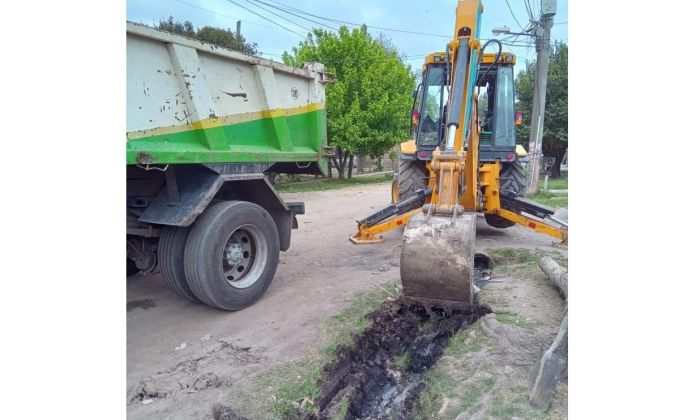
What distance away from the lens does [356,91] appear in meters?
16.8

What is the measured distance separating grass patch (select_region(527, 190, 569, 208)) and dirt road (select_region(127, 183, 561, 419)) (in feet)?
15.8

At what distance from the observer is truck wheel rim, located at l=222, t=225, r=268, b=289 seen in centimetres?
425

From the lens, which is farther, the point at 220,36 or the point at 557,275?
the point at 220,36

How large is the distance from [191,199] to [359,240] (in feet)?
9.62

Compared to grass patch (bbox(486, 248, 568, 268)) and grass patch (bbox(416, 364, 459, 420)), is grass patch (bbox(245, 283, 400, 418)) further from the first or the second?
grass patch (bbox(486, 248, 568, 268))

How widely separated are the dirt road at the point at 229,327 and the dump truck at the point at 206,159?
28cm

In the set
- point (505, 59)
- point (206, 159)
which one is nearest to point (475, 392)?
point (206, 159)

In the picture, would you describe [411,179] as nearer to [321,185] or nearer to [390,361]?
[390,361]

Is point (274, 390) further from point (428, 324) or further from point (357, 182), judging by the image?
point (357, 182)

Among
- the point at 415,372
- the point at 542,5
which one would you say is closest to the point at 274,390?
the point at 415,372

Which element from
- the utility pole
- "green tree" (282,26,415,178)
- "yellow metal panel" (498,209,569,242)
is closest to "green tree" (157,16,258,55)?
"green tree" (282,26,415,178)

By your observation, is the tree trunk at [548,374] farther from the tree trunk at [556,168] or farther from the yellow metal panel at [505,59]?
the tree trunk at [556,168]

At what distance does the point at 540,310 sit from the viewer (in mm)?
3936

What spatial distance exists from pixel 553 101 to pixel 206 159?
19324mm
